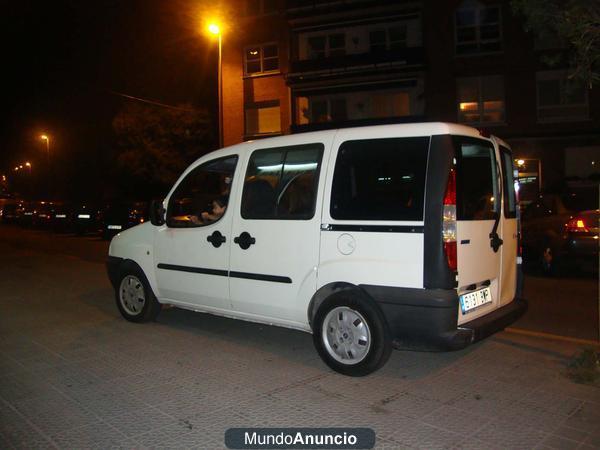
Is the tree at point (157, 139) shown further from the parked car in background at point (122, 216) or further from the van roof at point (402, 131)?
the van roof at point (402, 131)

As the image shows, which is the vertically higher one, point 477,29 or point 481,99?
point 477,29

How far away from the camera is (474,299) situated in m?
4.64

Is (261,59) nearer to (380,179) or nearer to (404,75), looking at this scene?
(404,75)

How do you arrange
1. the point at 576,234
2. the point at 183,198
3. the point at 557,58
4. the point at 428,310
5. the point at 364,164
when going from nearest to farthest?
the point at 428,310 → the point at 364,164 → the point at 557,58 → the point at 183,198 → the point at 576,234

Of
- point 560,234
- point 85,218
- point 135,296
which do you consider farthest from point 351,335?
point 85,218

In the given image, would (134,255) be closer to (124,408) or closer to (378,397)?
(124,408)

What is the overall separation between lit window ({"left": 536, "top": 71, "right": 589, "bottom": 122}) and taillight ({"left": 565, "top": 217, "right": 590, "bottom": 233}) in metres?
16.2

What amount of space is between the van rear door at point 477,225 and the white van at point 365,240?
0.02m

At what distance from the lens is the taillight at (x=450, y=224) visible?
13.9 feet

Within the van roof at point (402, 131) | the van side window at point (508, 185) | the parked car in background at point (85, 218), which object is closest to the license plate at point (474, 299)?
the van side window at point (508, 185)

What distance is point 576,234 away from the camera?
9.98 meters

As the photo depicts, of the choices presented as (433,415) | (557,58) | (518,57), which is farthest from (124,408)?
(518,57)

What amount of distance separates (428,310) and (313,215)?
132 centimetres

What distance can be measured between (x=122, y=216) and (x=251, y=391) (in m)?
16.7
